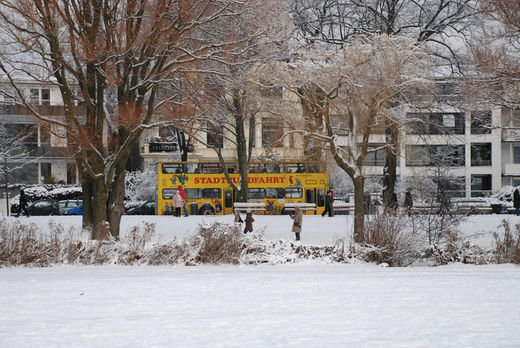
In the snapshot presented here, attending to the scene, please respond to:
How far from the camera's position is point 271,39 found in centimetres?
2442

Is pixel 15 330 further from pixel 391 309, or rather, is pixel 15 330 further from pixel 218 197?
pixel 218 197

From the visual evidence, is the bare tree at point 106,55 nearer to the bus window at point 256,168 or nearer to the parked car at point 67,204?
the bus window at point 256,168

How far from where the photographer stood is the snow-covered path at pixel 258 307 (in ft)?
31.9

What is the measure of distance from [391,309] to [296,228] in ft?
37.7

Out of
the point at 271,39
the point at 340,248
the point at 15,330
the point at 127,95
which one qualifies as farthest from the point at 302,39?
the point at 15,330

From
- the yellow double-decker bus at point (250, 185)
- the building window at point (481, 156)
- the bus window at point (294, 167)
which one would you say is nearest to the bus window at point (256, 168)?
the yellow double-decker bus at point (250, 185)

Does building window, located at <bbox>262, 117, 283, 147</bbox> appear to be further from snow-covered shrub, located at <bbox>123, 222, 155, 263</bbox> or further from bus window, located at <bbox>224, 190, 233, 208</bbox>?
bus window, located at <bbox>224, 190, 233, 208</bbox>

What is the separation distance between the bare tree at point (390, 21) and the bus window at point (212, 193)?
14.2 metres

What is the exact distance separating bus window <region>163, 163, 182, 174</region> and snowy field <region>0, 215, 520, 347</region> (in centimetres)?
2374

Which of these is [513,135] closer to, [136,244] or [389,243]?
[389,243]

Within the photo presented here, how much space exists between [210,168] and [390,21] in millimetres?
16776

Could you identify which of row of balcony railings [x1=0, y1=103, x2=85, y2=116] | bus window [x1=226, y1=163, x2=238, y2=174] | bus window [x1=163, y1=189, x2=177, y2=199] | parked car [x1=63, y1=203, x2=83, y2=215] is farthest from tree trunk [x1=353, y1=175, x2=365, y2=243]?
parked car [x1=63, y1=203, x2=83, y2=215]

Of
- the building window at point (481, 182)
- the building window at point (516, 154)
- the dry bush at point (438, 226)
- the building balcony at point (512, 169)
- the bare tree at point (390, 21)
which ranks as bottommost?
the dry bush at point (438, 226)

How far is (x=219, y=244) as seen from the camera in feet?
61.6
